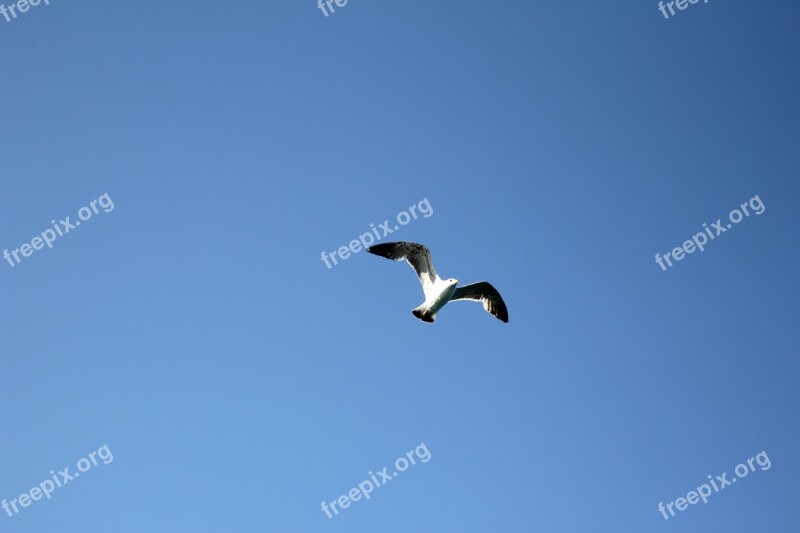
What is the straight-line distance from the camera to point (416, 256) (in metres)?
30.0

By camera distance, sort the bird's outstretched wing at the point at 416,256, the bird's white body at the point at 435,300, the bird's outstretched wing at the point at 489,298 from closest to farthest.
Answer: the bird's white body at the point at 435,300
the bird's outstretched wing at the point at 416,256
the bird's outstretched wing at the point at 489,298

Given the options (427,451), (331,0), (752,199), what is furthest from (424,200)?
(752,199)

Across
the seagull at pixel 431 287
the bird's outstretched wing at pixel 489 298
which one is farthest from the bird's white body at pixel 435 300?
the bird's outstretched wing at pixel 489 298

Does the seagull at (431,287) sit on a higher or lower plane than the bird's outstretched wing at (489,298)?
higher

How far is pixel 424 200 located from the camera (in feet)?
113

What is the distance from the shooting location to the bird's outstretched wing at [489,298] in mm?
31281

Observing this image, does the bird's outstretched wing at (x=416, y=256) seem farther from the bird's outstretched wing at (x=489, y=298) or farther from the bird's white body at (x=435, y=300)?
the bird's outstretched wing at (x=489, y=298)

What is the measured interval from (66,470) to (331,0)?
22.7 m

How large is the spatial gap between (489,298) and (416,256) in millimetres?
3456

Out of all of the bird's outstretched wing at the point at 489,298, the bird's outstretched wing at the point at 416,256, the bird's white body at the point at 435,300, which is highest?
the bird's outstretched wing at the point at 416,256

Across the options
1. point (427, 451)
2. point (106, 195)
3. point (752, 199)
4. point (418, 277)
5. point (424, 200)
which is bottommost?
point (427, 451)

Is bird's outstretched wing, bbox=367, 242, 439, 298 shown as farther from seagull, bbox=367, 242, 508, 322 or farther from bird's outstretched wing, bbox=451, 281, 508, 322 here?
bird's outstretched wing, bbox=451, 281, 508, 322

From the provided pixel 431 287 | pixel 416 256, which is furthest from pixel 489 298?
pixel 416 256

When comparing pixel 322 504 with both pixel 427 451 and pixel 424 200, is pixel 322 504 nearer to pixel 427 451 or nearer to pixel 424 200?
pixel 427 451
